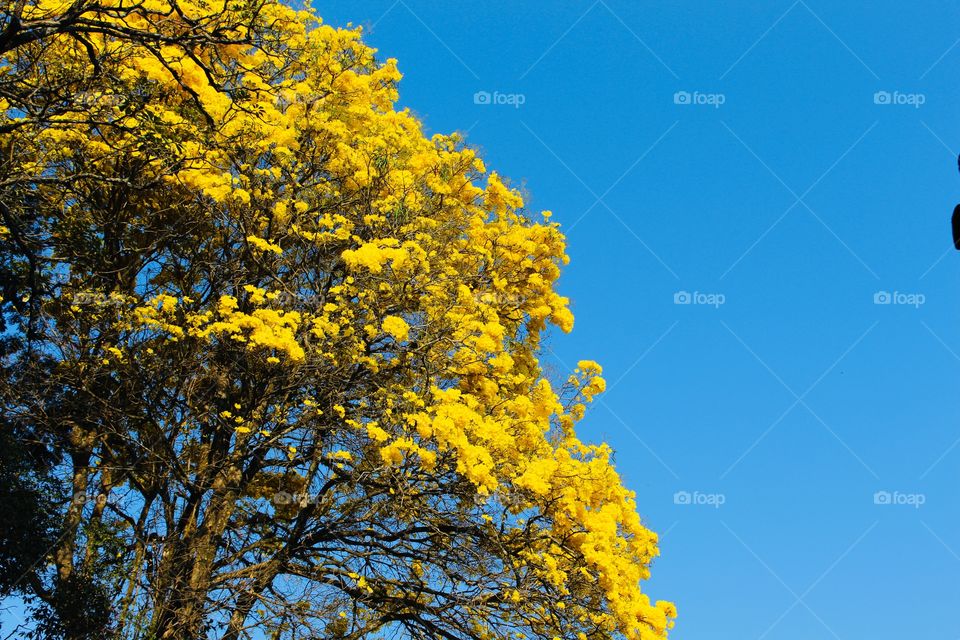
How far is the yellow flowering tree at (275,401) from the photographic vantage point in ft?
34.9

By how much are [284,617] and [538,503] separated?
3.18 metres

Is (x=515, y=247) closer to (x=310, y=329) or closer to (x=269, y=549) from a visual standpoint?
(x=310, y=329)

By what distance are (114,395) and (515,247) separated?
A: 5.71 m

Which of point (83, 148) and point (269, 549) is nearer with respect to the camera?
point (83, 148)

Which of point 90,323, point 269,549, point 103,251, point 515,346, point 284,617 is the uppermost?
point 515,346

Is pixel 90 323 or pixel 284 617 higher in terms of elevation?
pixel 90 323

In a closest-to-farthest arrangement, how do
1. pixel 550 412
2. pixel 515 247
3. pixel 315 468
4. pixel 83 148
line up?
pixel 83 148 → pixel 315 468 → pixel 550 412 → pixel 515 247

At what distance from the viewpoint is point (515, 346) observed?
1409 cm

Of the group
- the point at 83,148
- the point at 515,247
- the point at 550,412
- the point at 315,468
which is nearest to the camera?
the point at 83,148

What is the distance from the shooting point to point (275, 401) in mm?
11492

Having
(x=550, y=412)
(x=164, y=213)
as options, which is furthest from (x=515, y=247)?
(x=164, y=213)

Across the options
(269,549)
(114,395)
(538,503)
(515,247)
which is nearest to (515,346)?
(515,247)

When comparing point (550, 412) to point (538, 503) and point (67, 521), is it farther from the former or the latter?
point (67, 521)

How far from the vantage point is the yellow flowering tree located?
10633mm
